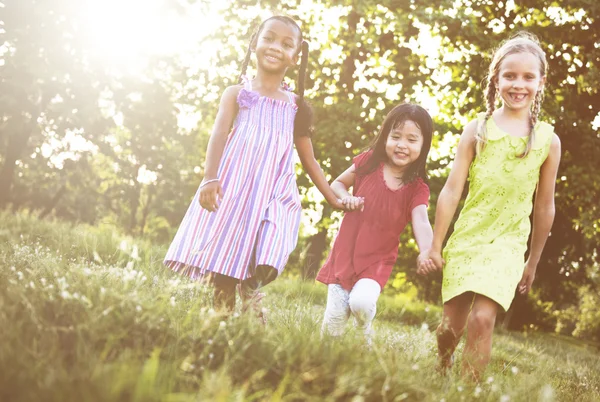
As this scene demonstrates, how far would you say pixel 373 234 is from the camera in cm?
429

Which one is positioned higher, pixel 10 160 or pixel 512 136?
pixel 512 136

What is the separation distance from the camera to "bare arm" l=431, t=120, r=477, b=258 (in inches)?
153

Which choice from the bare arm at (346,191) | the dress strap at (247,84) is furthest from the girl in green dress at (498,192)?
the dress strap at (247,84)

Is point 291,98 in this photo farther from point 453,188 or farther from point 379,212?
point 453,188

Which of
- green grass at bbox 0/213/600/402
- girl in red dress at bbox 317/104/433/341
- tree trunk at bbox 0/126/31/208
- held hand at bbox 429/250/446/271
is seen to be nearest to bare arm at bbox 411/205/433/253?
girl in red dress at bbox 317/104/433/341

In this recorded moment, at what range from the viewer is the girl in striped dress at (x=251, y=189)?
397 centimetres

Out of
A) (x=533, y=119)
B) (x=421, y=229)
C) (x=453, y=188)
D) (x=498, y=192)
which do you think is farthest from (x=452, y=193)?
(x=533, y=119)

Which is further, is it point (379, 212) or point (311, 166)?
point (311, 166)

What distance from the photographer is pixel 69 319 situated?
243 cm

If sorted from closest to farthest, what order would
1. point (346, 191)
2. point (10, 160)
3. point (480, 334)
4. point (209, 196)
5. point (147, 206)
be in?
point (480, 334), point (209, 196), point (346, 191), point (10, 160), point (147, 206)

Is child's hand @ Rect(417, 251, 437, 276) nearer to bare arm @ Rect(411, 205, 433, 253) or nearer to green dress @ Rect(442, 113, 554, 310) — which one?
green dress @ Rect(442, 113, 554, 310)

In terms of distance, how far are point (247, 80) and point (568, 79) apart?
36.9ft

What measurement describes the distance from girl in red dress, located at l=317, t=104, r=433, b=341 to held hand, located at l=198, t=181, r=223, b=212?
0.95m

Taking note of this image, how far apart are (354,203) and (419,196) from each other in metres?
0.49
